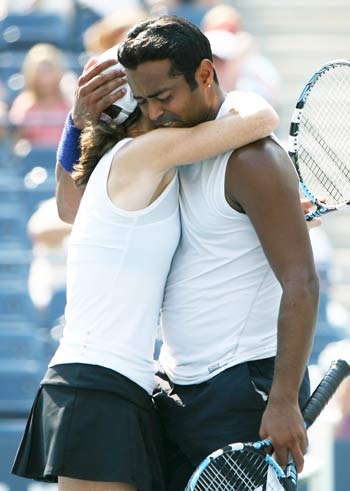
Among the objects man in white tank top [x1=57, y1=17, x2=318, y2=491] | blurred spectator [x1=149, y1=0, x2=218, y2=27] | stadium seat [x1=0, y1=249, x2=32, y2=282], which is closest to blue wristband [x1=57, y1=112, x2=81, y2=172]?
man in white tank top [x1=57, y1=17, x2=318, y2=491]

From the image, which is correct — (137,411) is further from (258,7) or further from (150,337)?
(258,7)

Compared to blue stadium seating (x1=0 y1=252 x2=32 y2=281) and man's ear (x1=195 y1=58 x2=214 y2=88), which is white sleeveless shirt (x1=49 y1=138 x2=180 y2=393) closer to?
man's ear (x1=195 y1=58 x2=214 y2=88)

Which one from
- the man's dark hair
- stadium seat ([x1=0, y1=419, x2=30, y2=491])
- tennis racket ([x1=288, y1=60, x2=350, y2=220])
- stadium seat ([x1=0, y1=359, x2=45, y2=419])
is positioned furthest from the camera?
stadium seat ([x1=0, y1=359, x2=45, y2=419])

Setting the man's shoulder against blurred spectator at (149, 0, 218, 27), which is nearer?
the man's shoulder

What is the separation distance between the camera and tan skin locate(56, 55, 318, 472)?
8.07ft

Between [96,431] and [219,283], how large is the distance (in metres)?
0.44

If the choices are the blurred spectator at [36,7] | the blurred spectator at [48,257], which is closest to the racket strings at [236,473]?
the blurred spectator at [48,257]

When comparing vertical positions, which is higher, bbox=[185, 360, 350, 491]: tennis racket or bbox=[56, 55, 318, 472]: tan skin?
bbox=[56, 55, 318, 472]: tan skin

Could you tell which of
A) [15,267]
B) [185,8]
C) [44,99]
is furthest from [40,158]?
[185,8]

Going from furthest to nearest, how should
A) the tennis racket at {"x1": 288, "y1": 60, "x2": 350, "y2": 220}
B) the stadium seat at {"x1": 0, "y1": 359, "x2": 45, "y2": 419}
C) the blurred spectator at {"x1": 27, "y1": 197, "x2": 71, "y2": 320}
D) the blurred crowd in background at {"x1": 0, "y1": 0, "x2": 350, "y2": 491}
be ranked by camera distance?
the blurred spectator at {"x1": 27, "y1": 197, "x2": 71, "y2": 320}, the blurred crowd in background at {"x1": 0, "y1": 0, "x2": 350, "y2": 491}, the stadium seat at {"x1": 0, "y1": 359, "x2": 45, "y2": 419}, the tennis racket at {"x1": 288, "y1": 60, "x2": 350, "y2": 220}

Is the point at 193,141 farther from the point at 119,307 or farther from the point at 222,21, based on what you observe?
the point at 222,21

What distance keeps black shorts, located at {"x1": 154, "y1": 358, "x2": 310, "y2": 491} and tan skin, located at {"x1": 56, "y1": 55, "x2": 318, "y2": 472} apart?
0.51 ft

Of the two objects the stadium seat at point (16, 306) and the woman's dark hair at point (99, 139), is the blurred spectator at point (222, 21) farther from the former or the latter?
Answer: the woman's dark hair at point (99, 139)

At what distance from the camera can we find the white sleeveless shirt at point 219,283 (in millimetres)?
2625
